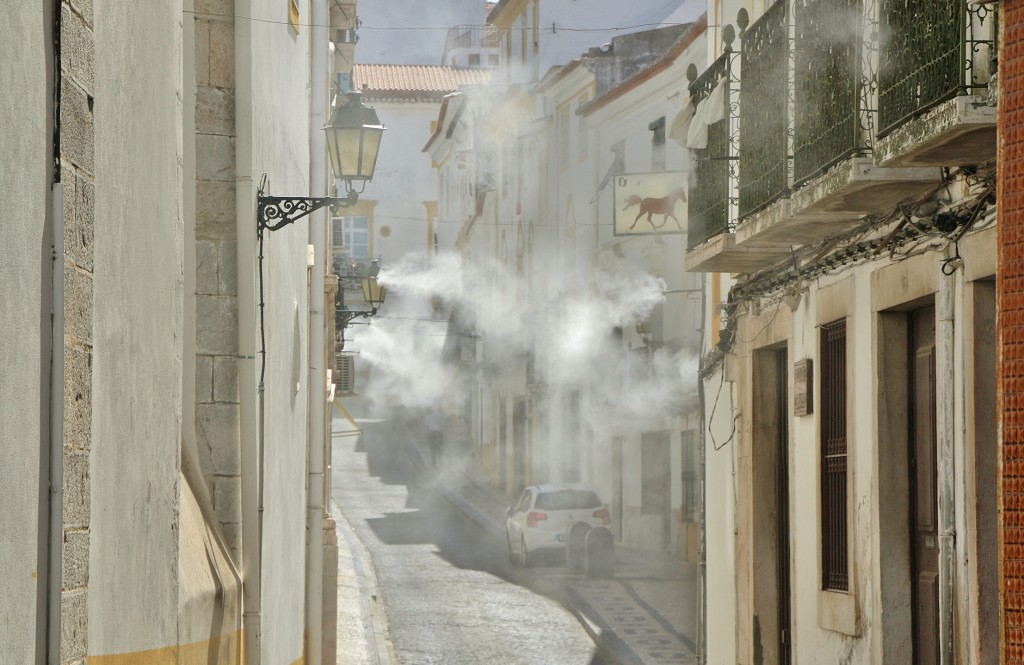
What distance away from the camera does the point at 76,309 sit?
4363 mm

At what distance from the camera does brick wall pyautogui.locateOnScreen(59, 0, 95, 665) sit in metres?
4.23

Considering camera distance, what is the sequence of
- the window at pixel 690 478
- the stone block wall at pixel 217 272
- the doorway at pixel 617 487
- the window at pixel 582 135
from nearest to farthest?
the stone block wall at pixel 217 272
the window at pixel 690 478
the doorway at pixel 617 487
the window at pixel 582 135

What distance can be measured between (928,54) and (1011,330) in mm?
1695

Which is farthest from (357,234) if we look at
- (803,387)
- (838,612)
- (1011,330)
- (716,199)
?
(1011,330)

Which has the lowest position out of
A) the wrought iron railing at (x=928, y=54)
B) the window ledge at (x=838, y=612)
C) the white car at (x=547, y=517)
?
the white car at (x=547, y=517)

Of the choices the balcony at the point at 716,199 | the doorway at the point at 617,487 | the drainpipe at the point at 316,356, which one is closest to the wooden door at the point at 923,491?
the balcony at the point at 716,199

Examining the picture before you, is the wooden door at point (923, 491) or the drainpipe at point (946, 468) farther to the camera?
the wooden door at point (923, 491)

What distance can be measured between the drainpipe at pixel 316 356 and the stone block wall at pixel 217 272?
16.2 ft

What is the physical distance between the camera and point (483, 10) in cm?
6456

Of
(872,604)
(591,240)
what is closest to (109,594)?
(872,604)

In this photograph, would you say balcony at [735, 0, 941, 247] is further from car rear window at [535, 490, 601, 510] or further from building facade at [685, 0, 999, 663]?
car rear window at [535, 490, 601, 510]

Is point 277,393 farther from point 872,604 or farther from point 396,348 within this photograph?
point 396,348

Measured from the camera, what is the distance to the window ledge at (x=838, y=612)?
31.1 feet

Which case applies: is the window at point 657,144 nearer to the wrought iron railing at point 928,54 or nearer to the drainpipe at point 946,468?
the wrought iron railing at point 928,54
